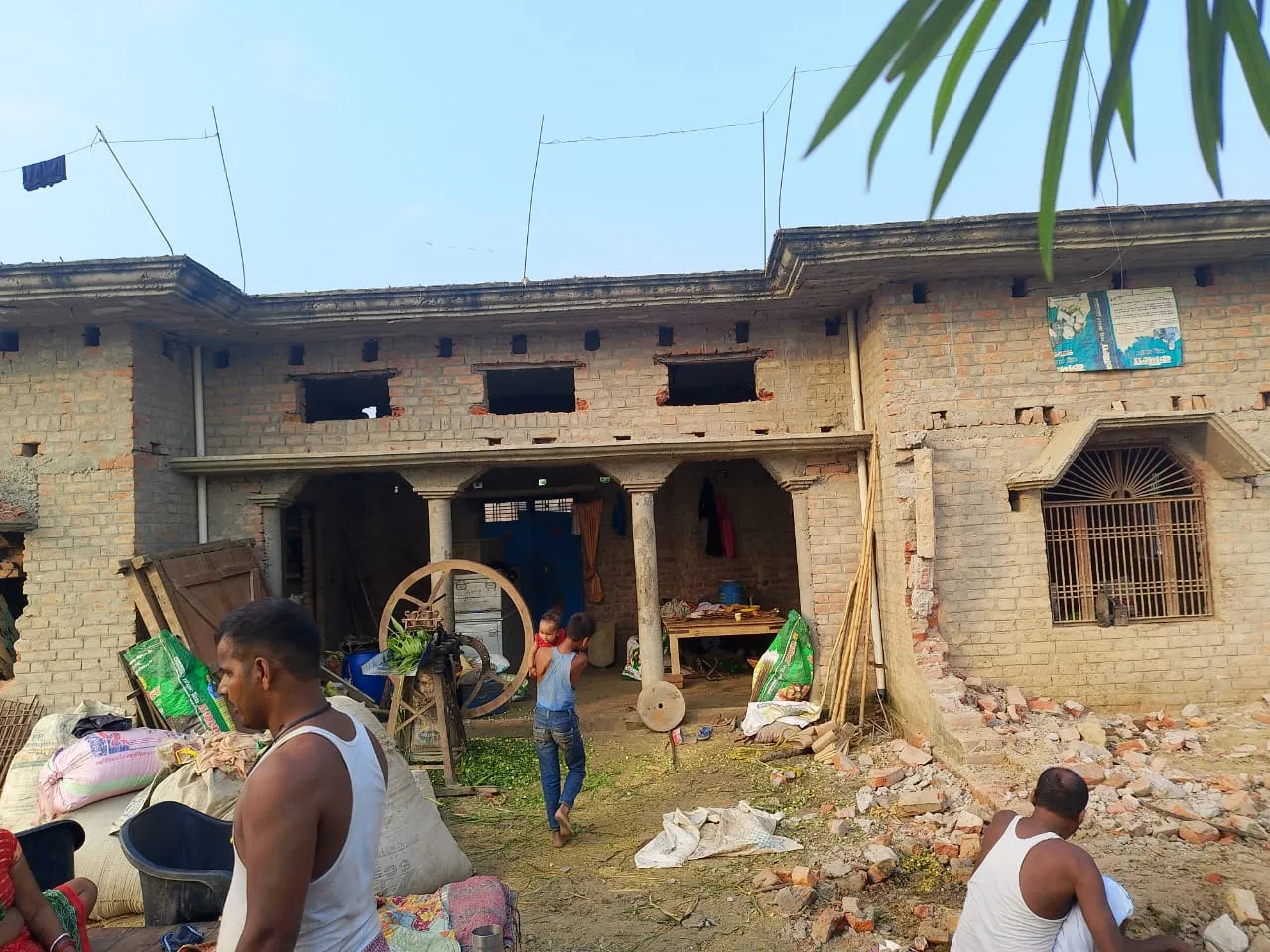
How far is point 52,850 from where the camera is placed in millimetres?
3309

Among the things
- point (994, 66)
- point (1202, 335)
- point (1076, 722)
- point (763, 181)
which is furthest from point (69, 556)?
point (1202, 335)

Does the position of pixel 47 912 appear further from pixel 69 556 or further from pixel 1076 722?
pixel 1076 722

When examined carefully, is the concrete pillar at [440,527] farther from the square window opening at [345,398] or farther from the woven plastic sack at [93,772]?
the woven plastic sack at [93,772]

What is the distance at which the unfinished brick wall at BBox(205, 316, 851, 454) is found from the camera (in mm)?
8719

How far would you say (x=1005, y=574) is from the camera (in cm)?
732

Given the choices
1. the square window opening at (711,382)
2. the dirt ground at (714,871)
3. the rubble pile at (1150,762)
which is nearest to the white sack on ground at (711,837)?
the dirt ground at (714,871)

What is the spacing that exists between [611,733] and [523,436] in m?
3.42

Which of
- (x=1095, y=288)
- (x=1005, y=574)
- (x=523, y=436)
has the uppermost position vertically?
(x=1095, y=288)

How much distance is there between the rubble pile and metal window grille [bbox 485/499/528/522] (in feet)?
24.5

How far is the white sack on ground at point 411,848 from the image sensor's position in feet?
14.4

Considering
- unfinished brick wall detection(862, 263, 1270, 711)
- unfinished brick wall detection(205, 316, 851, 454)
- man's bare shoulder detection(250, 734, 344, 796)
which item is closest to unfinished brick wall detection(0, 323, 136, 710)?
unfinished brick wall detection(205, 316, 851, 454)

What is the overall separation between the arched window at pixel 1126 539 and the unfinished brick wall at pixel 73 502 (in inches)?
359

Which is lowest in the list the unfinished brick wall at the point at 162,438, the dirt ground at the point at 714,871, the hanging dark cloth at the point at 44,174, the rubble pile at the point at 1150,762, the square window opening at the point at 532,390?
the dirt ground at the point at 714,871

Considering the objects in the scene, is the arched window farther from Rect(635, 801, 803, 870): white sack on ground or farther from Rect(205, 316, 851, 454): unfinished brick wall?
Rect(635, 801, 803, 870): white sack on ground
